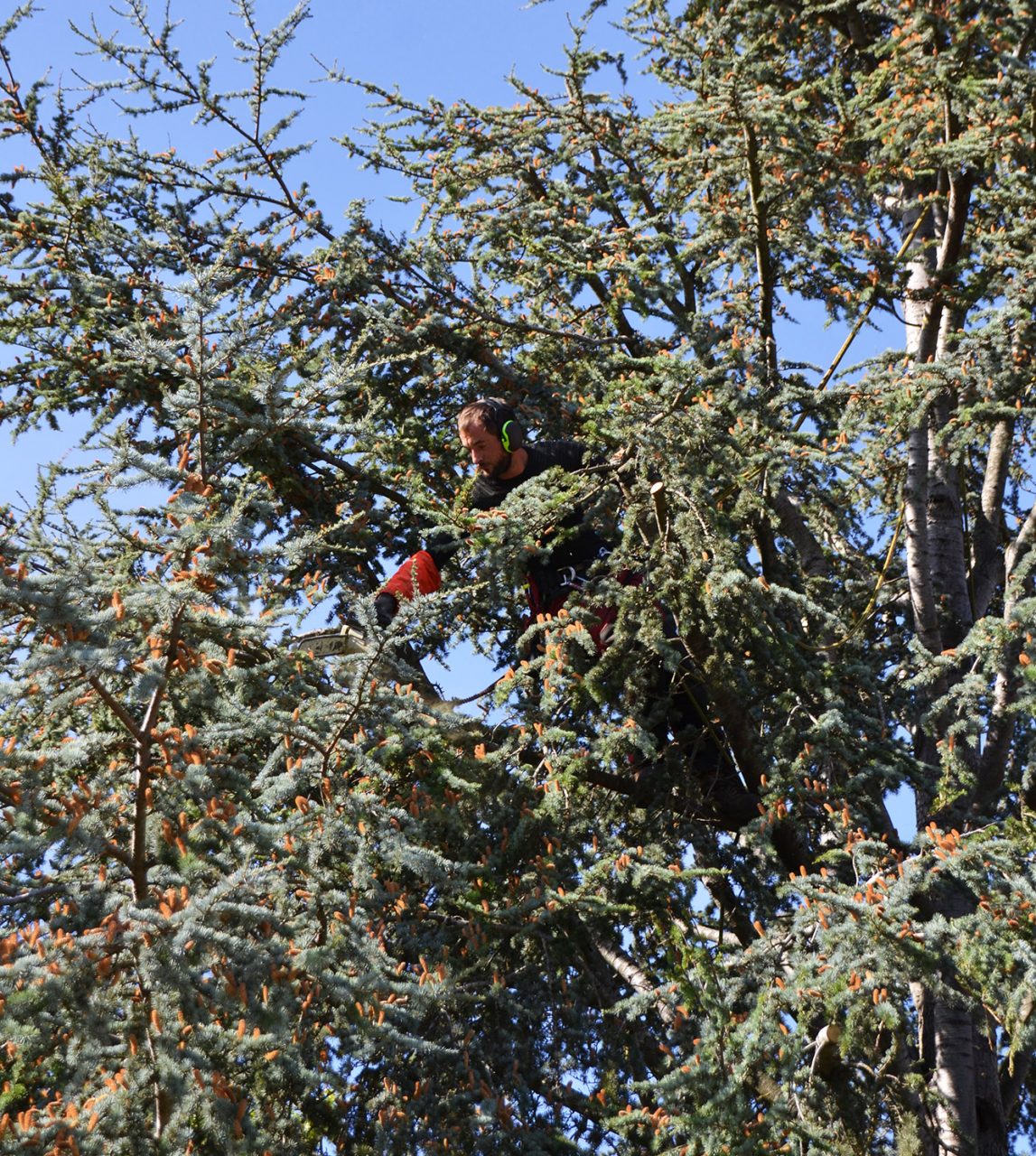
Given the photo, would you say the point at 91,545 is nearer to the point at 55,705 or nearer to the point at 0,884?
the point at 55,705

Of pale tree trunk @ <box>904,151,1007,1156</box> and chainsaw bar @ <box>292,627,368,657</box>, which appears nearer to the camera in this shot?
chainsaw bar @ <box>292,627,368,657</box>

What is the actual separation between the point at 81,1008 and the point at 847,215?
620 cm

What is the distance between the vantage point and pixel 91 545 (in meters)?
3.44

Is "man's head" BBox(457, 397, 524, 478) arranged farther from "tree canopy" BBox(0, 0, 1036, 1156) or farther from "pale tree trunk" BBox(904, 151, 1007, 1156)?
"pale tree trunk" BBox(904, 151, 1007, 1156)

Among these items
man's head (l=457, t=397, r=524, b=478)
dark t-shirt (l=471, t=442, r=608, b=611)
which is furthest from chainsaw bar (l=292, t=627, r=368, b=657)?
man's head (l=457, t=397, r=524, b=478)

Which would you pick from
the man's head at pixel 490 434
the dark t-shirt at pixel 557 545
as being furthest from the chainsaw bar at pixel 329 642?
the man's head at pixel 490 434

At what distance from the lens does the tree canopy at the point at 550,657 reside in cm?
346

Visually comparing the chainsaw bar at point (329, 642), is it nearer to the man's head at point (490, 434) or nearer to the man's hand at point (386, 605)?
the man's hand at point (386, 605)

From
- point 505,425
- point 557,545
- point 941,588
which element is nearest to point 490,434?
point 505,425

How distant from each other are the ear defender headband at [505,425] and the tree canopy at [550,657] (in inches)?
20.1

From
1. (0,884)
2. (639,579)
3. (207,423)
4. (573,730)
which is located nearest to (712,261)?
(639,579)

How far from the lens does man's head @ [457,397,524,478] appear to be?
6.04 meters

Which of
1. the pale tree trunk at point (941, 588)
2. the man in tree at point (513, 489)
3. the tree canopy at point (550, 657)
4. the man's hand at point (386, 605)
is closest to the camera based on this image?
the tree canopy at point (550, 657)

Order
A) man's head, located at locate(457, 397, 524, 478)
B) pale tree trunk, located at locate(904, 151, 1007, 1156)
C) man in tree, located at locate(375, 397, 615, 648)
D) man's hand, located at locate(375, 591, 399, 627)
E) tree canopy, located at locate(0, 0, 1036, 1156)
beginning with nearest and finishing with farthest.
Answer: tree canopy, located at locate(0, 0, 1036, 1156) < man's hand, located at locate(375, 591, 399, 627) < pale tree trunk, located at locate(904, 151, 1007, 1156) < man in tree, located at locate(375, 397, 615, 648) < man's head, located at locate(457, 397, 524, 478)
